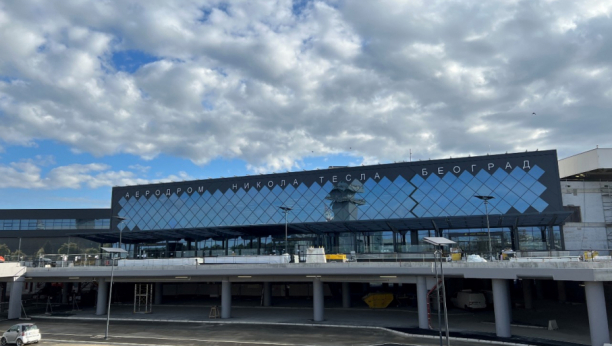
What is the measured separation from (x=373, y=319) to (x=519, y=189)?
80.9 ft

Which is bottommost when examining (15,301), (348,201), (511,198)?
(15,301)

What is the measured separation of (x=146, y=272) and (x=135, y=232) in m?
24.9

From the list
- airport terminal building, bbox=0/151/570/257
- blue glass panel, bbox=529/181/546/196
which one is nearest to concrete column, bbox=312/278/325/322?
airport terminal building, bbox=0/151/570/257

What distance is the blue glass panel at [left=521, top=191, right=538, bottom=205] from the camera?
5080cm

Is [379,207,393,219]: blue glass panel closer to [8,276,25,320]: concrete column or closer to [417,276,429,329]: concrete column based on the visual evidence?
[417,276,429,329]: concrete column

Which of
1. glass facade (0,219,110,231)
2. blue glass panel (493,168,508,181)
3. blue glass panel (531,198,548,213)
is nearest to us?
blue glass panel (531,198,548,213)

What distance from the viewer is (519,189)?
169 feet

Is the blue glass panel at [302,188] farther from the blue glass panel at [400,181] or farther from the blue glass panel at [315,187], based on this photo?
the blue glass panel at [400,181]

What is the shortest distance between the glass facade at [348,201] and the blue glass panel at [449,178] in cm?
12

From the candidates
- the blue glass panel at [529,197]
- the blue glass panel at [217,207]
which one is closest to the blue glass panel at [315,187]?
the blue glass panel at [217,207]

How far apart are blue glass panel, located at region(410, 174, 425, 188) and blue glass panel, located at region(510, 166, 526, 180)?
10.3m

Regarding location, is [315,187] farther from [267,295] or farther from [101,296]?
[101,296]

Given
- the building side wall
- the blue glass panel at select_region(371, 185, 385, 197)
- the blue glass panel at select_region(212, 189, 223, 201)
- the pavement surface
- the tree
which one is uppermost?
the blue glass panel at select_region(212, 189, 223, 201)

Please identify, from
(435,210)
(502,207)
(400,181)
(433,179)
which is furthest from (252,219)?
(502,207)
